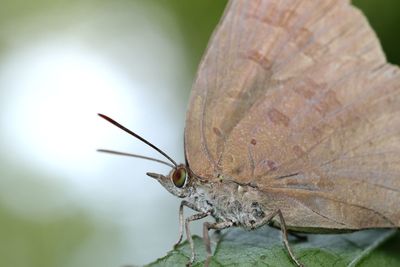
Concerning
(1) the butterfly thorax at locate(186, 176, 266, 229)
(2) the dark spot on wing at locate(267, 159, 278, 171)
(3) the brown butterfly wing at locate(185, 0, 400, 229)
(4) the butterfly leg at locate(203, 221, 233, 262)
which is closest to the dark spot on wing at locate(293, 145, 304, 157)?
(3) the brown butterfly wing at locate(185, 0, 400, 229)

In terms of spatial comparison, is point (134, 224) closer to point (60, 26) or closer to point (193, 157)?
point (60, 26)

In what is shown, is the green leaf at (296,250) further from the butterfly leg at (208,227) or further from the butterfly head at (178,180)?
the butterfly head at (178,180)

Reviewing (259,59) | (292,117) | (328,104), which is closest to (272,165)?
(292,117)

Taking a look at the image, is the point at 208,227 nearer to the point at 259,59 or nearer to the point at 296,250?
the point at 296,250

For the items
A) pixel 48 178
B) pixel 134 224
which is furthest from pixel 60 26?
pixel 134 224

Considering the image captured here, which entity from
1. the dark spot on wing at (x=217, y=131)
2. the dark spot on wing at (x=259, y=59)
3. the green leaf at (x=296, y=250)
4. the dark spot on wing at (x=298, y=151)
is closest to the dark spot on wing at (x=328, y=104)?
the dark spot on wing at (x=298, y=151)
